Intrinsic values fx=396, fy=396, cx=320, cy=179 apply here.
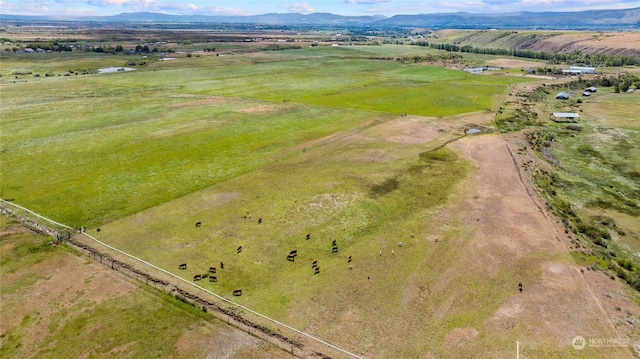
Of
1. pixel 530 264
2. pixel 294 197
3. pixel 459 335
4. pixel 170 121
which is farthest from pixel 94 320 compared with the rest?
pixel 170 121

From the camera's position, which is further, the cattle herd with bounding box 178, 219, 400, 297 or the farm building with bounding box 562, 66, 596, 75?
the farm building with bounding box 562, 66, 596, 75

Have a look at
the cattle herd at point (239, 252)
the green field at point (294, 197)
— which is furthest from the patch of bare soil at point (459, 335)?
the cattle herd at point (239, 252)

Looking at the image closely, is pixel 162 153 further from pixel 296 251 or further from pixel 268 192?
pixel 296 251

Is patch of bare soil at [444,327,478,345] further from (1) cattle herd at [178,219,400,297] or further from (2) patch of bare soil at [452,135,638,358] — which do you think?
(1) cattle herd at [178,219,400,297]

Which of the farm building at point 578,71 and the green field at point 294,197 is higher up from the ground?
the farm building at point 578,71

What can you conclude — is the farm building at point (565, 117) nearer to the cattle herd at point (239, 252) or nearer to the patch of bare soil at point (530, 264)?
the patch of bare soil at point (530, 264)

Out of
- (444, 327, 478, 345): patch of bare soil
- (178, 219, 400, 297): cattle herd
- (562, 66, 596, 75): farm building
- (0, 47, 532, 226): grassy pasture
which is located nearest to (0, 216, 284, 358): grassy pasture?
(178, 219, 400, 297): cattle herd

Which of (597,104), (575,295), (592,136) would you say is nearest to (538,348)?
(575,295)

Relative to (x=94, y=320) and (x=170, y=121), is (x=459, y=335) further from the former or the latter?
(x=170, y=121)

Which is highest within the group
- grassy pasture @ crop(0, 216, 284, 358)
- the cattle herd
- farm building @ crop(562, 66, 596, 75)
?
farm building @ crop(562, 66, 596, 75)
